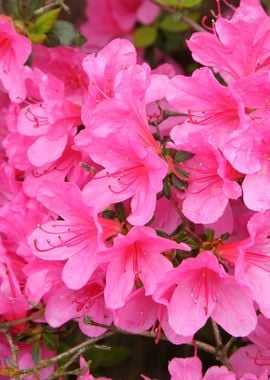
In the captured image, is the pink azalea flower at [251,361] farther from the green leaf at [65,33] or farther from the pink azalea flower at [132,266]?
the green leaf at [65,33]

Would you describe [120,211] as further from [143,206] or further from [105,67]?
[105,67]

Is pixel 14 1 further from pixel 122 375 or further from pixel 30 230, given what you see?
pixel 122 375

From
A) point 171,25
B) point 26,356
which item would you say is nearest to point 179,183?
point 26,356

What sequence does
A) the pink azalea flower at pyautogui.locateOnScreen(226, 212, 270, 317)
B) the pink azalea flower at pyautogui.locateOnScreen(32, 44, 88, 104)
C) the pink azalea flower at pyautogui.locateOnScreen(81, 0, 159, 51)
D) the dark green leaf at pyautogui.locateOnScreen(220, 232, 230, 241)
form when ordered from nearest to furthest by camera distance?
1. the pink azalea flower at pyautogui.locateOnScreen(226, 212, 270, 317)
2. the dark green leaf at pyautogui.locateOnScreen(220, 232, 230, 241)
3. the pink azalea flower at pyautogui.locateOnScreen(32, 44, 88, 104)
4. the pink azalea flower at pyautogui.locateOnScreen(81, 0, 159, 51)

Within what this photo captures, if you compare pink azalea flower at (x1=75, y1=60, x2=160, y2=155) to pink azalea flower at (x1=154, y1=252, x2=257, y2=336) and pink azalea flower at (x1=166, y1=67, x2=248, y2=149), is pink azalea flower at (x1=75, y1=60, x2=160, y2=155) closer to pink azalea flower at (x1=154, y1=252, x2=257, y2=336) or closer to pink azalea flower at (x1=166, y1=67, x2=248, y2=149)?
pink azalea flower at (x1=166, y1=67, x2=248, y2=149)

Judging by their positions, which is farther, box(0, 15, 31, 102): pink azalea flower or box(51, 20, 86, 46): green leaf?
box(51, 20, 86, 46): green leaf

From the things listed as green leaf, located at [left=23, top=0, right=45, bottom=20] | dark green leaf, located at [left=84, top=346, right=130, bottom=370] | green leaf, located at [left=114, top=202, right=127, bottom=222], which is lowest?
dark green leaf, located at [left=84, top=346, right=130, bottom=370]

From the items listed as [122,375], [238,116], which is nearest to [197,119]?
[238,116]

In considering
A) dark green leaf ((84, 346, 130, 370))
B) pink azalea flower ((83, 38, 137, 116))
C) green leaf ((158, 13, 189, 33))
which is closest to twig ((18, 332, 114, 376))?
dark green leaf ((84, 346, 130, 370))
